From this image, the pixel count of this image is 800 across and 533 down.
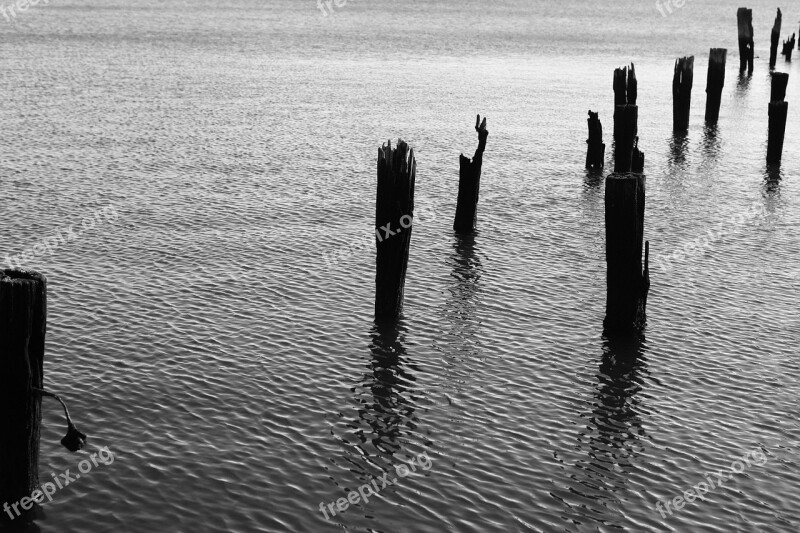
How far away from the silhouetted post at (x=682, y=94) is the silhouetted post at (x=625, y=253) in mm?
28046

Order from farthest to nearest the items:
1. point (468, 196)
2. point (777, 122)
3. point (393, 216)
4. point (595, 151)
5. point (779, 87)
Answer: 1. point (779, 87)
2. point (777, 122)
3. point (595, 151)
4. point (468, 196)
5. point (393, 216)

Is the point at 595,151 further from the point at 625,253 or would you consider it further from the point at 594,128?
the point at 625,253

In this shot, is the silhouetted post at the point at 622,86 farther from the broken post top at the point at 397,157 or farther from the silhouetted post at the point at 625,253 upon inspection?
the broken post top at the point at 397,157

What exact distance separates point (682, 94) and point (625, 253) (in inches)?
1134

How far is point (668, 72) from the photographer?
7538 centimetres

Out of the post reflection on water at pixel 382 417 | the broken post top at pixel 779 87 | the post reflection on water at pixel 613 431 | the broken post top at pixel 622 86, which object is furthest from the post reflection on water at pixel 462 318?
the broken post top at pixel 622 86

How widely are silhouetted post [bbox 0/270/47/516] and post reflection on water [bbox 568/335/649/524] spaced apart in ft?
27.5

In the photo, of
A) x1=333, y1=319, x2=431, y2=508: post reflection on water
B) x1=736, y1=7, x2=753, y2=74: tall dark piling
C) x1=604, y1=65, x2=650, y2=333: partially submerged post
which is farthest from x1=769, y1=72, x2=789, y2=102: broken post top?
x1=736, y1=7, x2=753, y2=74: tall dark piling

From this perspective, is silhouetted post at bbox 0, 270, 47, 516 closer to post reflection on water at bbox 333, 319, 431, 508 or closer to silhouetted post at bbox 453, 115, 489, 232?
post reflection on water at bbox 333, 319, 431, 508

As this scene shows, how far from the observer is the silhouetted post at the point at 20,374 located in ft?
45.6

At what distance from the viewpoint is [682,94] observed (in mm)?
49344

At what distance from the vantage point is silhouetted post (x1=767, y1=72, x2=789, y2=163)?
41.2 m

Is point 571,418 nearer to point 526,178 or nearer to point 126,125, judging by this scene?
point 526,178

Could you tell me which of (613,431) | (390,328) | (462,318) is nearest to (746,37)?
(462,318)
